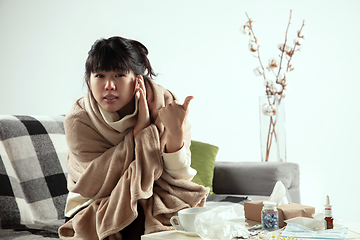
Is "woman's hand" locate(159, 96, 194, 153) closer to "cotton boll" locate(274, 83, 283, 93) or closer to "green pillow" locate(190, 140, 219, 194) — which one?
"green pillow" locate(190, 140, 219, 194)

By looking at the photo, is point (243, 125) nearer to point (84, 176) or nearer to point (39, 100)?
point (39, 100)

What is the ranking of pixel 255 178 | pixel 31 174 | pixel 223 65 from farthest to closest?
pixel 223 65
pixel 255 178
pixel 31 174

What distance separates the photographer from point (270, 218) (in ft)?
2.95

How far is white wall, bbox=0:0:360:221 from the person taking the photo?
2.45m

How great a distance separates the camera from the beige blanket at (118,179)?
103cm

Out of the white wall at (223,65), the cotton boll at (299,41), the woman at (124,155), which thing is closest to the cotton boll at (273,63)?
the cotton boll at (299,41)

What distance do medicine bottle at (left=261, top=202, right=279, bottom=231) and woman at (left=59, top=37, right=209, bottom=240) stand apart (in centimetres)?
25

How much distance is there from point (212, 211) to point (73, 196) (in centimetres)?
55

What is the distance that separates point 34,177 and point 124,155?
0.59 metres

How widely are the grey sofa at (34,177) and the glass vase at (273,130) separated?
383 mm

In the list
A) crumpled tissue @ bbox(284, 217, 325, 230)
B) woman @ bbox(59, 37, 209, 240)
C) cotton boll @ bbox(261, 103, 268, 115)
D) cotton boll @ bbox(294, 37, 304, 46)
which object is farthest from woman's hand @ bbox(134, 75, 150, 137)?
cotton boll @ bbox(294, 37, 304, 46)

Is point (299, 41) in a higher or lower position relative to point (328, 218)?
higher

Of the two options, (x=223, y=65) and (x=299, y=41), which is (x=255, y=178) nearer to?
(x=299, y=41)

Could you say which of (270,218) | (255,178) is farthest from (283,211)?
(255,178)
